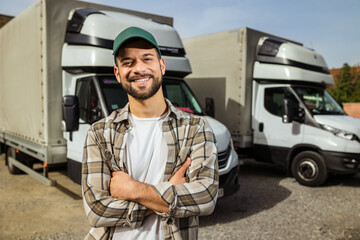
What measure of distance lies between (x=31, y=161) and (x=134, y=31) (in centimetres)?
663

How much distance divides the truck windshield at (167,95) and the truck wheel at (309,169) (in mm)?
3127

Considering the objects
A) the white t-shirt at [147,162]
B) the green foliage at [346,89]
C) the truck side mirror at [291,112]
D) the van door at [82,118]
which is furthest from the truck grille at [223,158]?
the green foliage at [346,89]

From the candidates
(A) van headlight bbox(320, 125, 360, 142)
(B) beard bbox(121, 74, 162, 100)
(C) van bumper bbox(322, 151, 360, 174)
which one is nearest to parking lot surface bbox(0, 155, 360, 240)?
(C) van bumper bbox(322, 151, 360, 174)

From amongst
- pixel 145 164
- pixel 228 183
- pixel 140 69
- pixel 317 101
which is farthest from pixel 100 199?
pixel 317 101

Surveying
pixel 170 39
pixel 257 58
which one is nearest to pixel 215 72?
pixel 257 58

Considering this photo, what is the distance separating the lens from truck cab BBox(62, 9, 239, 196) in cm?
Result: 479

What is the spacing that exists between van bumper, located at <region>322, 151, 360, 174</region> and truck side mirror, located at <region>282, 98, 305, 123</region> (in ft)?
3.12

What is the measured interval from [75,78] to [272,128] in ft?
15.3

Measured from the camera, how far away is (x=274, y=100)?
304 inches

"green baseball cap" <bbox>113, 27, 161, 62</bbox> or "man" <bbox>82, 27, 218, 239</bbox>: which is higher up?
"green baseball cap" <bbox>113, 27, 161, 62</bbox>

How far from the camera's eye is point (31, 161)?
7.33 meters

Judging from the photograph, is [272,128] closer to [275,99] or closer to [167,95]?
[275,99]

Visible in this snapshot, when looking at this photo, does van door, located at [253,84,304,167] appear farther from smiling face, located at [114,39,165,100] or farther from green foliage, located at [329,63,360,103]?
green foliage, located at [329,63,360,103]

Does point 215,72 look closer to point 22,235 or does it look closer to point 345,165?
point 345,165
